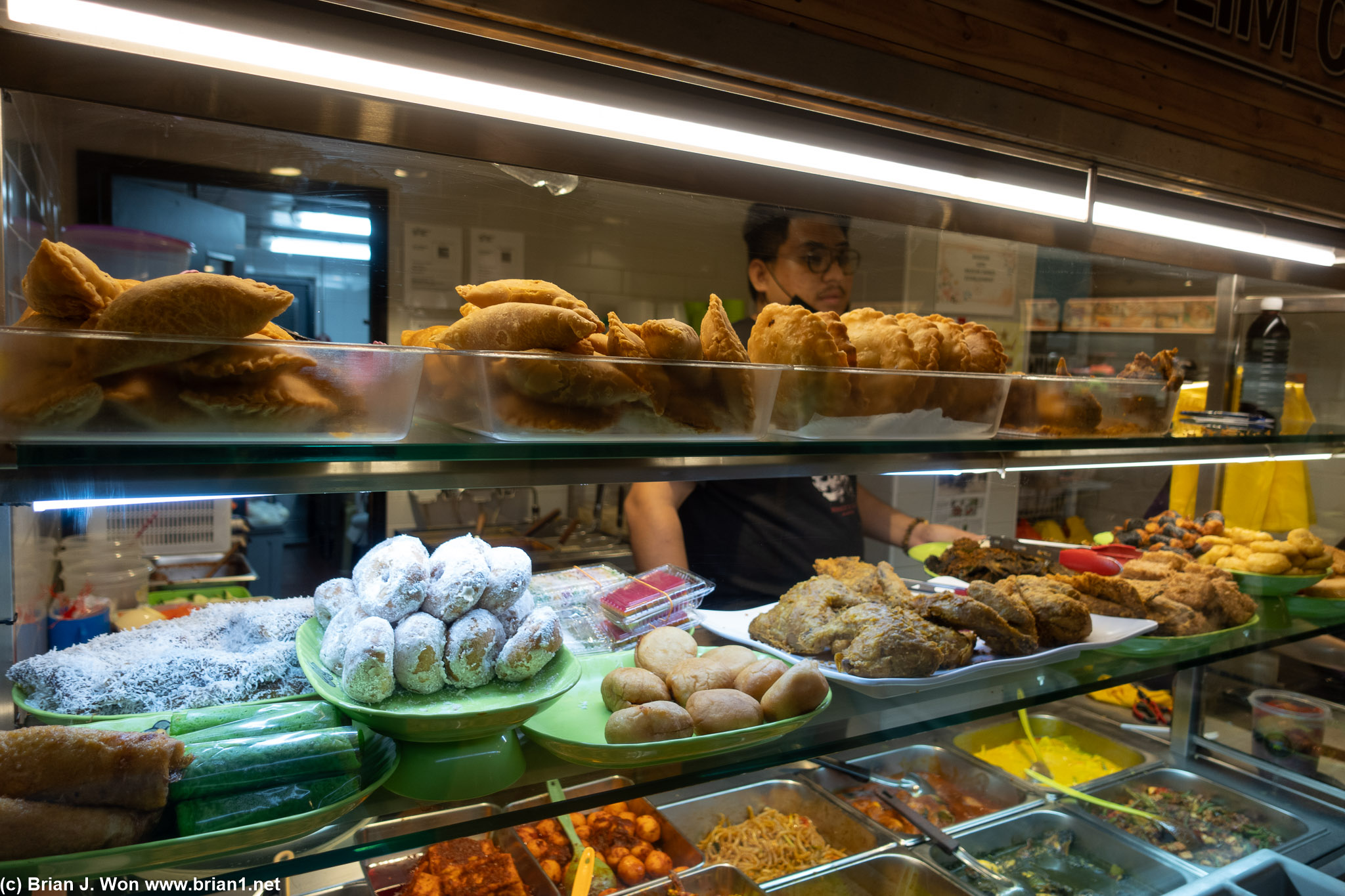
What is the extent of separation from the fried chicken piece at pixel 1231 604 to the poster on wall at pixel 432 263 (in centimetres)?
193

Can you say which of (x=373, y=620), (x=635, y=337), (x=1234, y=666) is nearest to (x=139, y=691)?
(x=373, y=620)

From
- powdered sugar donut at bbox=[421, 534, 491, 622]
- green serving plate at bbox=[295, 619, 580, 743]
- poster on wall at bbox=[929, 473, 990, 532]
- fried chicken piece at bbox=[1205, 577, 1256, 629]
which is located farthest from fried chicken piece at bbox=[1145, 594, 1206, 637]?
powdered sugar donut at bbox=[421, 534, 491, 622]

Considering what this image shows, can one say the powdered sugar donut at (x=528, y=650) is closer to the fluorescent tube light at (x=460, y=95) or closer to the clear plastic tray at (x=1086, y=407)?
the fluorescent tube light at (x=460, y=95)

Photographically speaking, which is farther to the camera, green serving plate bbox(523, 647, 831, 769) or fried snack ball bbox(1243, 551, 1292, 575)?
fried snack ball bbox(1243, 551, 1292, 575)

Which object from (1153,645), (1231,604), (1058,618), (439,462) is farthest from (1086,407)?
(439,462)

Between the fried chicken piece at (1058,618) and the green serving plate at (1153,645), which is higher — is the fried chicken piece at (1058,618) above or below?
above

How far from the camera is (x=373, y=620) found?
3.45ft

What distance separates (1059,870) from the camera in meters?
2.07

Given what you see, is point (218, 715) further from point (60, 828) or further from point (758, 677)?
point (758, 677)

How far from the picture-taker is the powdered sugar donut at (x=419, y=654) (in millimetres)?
1045

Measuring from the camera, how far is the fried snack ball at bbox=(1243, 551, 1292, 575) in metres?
A: 2.18

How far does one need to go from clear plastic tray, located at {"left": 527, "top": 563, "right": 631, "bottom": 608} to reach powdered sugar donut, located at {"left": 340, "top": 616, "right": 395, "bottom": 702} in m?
0.51

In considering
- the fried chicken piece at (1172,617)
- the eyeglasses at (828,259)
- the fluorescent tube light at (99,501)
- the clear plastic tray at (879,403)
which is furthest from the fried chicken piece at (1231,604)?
the fluorescent tube light at (99,501)

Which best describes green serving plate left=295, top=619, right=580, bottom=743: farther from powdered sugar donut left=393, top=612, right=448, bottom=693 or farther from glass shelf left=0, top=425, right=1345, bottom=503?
glass shelf left=0, top=425, right=1345, bottom=503
